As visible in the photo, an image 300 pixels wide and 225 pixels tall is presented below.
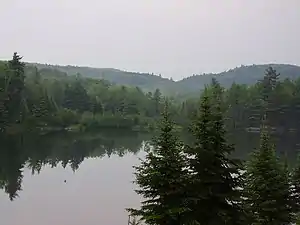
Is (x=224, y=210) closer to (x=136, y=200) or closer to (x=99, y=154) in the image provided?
(x=136, y=200)

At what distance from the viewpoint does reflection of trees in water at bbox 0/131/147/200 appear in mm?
41500

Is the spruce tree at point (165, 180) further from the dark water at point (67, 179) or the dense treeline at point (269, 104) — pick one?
the dense treeline at point (269, 104)

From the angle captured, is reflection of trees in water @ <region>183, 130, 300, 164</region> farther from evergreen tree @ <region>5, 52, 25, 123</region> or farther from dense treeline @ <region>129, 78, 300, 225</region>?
dense treeline @ <region>129, 78, 300, 225</region>

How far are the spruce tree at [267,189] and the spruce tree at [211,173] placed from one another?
12.1ft

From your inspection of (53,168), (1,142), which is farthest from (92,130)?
(53,168)

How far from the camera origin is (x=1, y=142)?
197ft

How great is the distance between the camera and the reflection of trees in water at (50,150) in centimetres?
4150

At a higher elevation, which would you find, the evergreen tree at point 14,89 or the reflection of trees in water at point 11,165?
the evergreen tree at point 14,89

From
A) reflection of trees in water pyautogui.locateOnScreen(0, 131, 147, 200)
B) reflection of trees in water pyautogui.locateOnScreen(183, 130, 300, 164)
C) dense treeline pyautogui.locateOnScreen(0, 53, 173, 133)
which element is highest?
dense treeline pyautogui.locateOnScreen(0, 53, 173, 133)

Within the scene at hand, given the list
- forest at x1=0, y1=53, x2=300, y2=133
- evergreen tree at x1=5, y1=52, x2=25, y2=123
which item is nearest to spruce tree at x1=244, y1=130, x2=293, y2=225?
forest at x1=0, y1=53, x2=300, y2=133

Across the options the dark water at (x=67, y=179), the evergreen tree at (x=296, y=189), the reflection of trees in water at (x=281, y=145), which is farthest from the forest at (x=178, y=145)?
the reflection of trees in water at (x=281, y=145)

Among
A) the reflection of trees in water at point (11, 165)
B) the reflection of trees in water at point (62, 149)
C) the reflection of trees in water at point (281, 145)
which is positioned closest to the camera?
the reflection of trees in water at point (11, 165)

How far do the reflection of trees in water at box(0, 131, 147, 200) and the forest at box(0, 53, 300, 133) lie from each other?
6.74 metres

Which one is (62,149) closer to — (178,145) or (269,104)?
(269,104)
